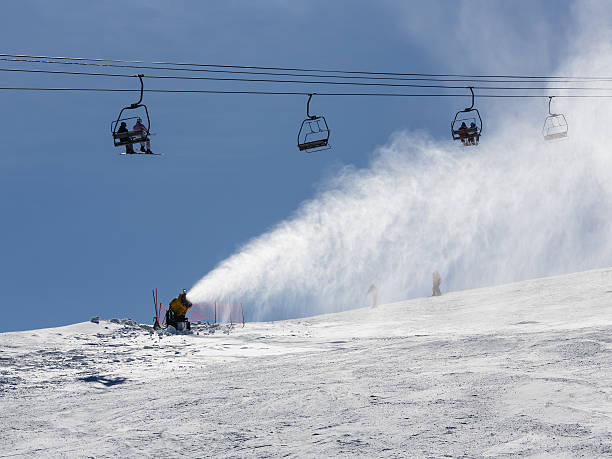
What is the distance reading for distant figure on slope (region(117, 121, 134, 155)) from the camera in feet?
55.8

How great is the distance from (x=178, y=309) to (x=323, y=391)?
13.2 meters

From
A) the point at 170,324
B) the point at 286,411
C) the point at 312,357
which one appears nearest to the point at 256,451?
the point at 286,411

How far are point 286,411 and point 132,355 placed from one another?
8651 millimetres

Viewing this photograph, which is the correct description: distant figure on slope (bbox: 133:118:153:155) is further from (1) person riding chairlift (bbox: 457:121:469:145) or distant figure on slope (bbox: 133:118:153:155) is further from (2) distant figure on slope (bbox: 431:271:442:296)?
(2) distant figure on slope (bbox: 431:271:442:296)

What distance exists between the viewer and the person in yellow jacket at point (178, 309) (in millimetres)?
25344

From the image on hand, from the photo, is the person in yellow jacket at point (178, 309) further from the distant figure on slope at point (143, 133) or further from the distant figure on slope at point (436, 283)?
the distant figure on slope at point (436, 283)

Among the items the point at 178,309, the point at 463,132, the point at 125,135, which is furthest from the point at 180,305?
the point at 463,132

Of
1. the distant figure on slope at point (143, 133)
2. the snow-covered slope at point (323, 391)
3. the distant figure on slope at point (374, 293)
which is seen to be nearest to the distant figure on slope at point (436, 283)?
the distant figure on slope at point (374, 293)

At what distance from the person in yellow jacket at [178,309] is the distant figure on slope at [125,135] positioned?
9.27m

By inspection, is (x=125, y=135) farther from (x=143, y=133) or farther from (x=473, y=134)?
(x=473, y=134)

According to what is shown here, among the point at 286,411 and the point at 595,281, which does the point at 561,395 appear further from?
the point at 595,281

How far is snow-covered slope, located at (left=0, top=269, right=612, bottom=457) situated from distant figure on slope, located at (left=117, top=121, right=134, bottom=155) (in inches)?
215

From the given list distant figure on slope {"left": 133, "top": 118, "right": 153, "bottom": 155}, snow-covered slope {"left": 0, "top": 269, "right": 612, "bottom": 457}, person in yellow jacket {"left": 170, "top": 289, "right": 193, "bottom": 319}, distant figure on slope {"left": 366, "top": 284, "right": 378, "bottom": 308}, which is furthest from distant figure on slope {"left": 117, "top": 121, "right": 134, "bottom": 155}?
distant figure on slope {"left": 366, "top": 284, "right": 378, "bottom": 308}

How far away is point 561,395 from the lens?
11.4 m
